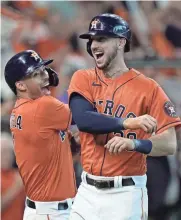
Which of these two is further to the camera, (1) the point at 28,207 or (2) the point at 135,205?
(1) the point at 28,207

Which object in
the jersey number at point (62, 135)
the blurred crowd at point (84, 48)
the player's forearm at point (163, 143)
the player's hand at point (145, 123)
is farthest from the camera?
the blurred crowd at point (84, 48)

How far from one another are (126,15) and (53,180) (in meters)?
2.66

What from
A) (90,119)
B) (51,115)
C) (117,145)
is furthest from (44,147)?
(117,145)

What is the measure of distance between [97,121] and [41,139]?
2.66 ft

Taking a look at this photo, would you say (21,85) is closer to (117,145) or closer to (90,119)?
(90,119)

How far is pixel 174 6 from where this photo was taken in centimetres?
581

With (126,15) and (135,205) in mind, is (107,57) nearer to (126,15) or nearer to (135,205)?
(135,205)

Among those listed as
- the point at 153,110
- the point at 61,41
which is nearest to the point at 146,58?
the point at 61,41

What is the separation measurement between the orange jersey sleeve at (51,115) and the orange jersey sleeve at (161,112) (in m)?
0.76

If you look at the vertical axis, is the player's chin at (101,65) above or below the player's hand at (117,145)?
above

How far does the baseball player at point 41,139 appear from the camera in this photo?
11.8 feet

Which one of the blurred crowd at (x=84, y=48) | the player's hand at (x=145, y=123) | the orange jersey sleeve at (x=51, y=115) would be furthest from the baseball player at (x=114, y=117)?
the blurred crowd at (x=84, y=48)

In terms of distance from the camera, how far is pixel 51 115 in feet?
11.7

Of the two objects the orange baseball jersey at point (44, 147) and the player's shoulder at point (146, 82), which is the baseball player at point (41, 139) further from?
the player's shoulder at point (146, 82)
